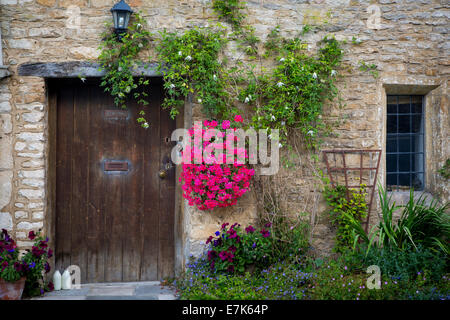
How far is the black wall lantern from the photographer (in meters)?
4.10

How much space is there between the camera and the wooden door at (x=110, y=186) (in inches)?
178

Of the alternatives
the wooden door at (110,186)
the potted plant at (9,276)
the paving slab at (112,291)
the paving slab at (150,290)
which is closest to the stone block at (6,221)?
the potted plant at (9,276)

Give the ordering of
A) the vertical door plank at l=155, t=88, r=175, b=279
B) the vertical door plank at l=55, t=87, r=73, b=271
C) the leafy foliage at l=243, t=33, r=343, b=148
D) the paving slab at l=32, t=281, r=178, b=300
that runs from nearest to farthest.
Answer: the paving slab at l=32, t=281, r=178, b=300 < the leafy foliage at l=243, t=33, r=343, b=148 < the vertical door plank at l=55, t=87, r=73, b=271 < the vertical door plank at l=155, t=88, r=175, b=279

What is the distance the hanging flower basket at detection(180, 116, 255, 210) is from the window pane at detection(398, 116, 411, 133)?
2.02 m

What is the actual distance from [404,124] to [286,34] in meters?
1.82

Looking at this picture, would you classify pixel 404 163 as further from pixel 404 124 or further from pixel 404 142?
pixel 404 124

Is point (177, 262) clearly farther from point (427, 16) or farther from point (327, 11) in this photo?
point (427, 16)

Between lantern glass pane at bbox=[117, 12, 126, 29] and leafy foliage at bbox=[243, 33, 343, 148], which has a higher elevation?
lantern glass pane at bbox=[117, 12, 126, 29]

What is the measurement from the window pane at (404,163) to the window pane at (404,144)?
0.24ft

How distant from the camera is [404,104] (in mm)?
4910

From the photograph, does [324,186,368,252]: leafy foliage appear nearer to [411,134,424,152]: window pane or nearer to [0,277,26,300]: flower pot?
[411,134,424,152]: window pane

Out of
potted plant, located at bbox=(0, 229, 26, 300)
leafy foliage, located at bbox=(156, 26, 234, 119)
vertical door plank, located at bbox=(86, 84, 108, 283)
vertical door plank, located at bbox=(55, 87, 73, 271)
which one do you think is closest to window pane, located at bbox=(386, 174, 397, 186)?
leafy foliage, located at bbox=(156, 26, 234, 119)

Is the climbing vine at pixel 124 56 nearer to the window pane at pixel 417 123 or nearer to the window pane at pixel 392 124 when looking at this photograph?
the window pane at pixel 392 124
